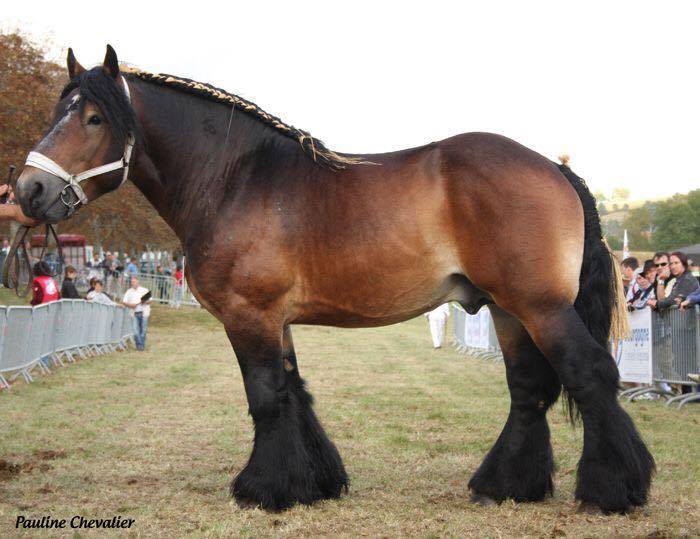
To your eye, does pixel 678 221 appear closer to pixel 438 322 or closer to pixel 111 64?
pixel 438 322

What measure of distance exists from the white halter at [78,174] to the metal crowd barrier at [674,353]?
8.74 metres

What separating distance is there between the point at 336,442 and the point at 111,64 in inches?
175

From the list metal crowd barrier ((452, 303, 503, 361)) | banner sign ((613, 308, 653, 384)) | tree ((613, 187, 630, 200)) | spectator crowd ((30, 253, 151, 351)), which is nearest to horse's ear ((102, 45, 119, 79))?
banner sign ((613, 308, 653, 384))

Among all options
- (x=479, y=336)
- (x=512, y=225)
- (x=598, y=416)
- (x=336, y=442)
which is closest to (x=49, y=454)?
(x=336, y=442)

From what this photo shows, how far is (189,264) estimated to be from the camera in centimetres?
543

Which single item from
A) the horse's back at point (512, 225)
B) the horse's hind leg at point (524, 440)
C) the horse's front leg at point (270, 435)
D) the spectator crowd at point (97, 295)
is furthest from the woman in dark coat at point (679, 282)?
the spectator crowd at point (97, 295)

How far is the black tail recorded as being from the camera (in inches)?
208

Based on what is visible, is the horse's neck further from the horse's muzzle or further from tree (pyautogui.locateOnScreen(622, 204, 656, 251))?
tree (pyautogui.locateOnScreen(622, 204, 656, 251))

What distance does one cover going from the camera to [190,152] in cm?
562

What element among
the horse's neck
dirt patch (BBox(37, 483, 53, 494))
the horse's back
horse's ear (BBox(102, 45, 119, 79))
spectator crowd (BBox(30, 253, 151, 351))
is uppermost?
horse's ear (BBox(102, 45, 119, 79))

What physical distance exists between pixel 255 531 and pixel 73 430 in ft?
15.9

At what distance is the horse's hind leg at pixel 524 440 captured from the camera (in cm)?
541

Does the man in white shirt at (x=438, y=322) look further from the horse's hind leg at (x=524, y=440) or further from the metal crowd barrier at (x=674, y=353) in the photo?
the horse's hind leg at (x=524, y=440)

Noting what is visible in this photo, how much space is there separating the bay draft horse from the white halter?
1 cm
